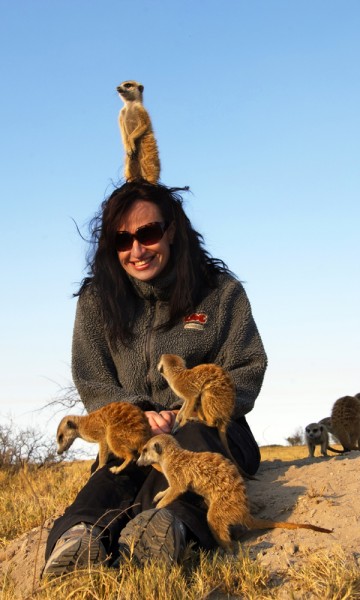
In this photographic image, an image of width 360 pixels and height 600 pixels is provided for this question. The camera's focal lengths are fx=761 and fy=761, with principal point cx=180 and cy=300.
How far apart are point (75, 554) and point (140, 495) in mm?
945

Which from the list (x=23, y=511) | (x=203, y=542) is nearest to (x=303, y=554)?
(x=203, y=542)

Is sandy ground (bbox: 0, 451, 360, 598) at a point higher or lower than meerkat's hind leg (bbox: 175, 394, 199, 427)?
lower

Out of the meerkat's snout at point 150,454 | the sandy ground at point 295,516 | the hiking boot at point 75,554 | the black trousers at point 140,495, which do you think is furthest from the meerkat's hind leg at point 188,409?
the hiking boot at point 75,554

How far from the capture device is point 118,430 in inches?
185

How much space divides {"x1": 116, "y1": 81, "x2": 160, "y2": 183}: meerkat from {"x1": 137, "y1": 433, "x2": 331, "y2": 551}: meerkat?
20.9 feet

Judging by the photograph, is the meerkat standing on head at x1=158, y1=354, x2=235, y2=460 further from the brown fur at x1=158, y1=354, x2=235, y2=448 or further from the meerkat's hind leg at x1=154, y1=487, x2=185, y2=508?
the meerkat's hind leg at x1=154, y1=487, x2=185, y2=508

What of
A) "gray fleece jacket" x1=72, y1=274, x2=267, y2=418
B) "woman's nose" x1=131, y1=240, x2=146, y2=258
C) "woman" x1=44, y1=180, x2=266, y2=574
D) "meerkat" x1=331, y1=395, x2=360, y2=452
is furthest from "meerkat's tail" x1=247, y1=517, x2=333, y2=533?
"meerkat" x1=331, y1=395, x2=360, y2=452

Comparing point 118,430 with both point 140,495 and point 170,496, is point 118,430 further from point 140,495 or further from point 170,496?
point 170,496

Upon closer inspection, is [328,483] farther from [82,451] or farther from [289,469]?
[82,451]

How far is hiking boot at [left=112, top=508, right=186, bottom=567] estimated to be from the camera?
3.55 meters

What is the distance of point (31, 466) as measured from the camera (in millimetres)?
9859

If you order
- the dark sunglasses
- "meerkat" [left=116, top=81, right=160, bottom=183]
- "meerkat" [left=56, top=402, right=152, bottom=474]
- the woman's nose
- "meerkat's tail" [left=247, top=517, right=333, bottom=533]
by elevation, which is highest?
"meerkat" [left=116, top=81, right=160, bottom=183]

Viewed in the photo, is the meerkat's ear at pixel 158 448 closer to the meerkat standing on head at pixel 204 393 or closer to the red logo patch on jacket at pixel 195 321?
the meerkat standing on head at pixel 204 393

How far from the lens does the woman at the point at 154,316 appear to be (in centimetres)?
511
